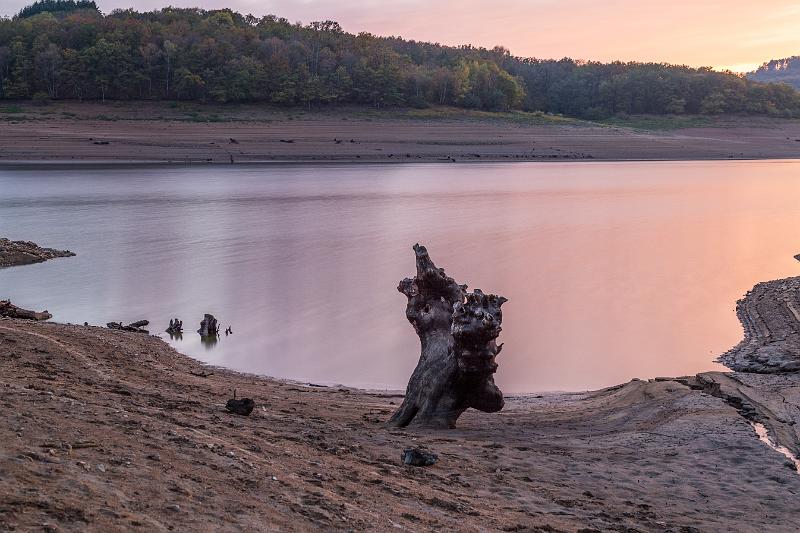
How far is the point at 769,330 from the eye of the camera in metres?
12.5

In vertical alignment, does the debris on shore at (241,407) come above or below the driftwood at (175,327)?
above

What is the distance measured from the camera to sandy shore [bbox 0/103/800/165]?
5044 cm

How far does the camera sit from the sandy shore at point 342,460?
14.9 ft

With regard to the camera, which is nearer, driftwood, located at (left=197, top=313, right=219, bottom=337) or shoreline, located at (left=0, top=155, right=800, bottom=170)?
driftwood, located at (left=197, top=313, right=219, bottom=337)

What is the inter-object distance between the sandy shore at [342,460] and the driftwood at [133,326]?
316 centimetres

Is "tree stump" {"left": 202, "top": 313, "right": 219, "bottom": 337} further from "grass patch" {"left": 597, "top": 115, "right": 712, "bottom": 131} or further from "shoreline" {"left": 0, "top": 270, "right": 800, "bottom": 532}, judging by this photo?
"grass patch" {"left": 597, "top": 115, "right": 712, "bottom": 131}

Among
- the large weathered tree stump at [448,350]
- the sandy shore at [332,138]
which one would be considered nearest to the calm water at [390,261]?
the large weathered tree stump at [448,350]

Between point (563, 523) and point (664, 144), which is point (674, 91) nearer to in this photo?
point (664, 144)

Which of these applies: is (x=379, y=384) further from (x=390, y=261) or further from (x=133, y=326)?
(x=390, y=261)

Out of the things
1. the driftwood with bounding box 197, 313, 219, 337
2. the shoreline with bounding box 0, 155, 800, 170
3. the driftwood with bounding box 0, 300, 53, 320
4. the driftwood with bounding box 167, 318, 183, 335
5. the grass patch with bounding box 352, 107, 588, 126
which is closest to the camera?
the driftwood with bounding box 0, 300, 53, 320

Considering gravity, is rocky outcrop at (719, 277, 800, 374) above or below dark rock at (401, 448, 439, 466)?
below

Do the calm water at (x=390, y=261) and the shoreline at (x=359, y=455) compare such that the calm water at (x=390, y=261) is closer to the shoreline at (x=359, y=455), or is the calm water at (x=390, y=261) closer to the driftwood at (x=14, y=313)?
the driftwood at (x=14, y=313)

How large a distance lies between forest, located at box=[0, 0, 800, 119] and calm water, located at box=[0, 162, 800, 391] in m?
19.2

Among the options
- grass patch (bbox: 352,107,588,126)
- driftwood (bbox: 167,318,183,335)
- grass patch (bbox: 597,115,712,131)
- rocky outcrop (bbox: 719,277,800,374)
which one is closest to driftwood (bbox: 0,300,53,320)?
driftwood (bbox: 167,318,183,335)
